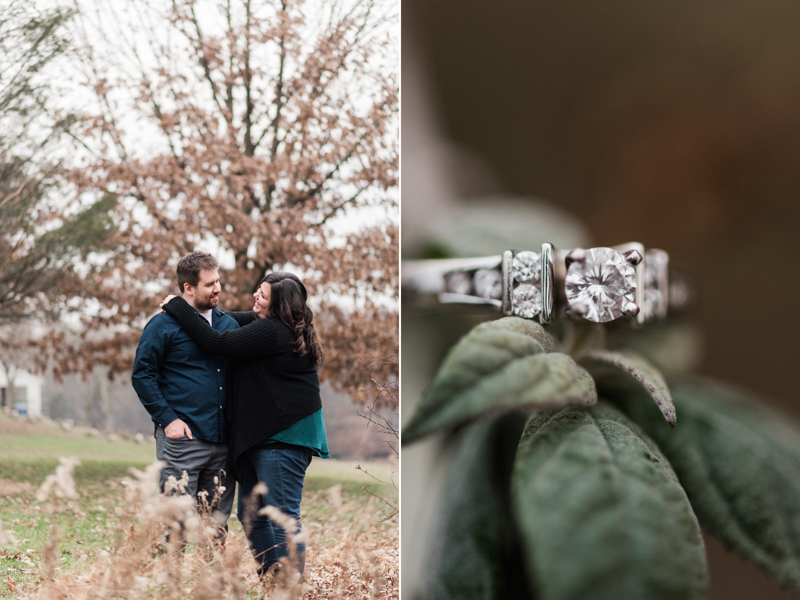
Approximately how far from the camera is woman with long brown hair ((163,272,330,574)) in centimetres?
66

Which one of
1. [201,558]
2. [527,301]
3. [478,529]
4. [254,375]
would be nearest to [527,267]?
[527,301]

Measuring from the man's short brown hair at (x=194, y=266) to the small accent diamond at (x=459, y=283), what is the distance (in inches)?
15.3

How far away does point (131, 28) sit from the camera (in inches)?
36.0

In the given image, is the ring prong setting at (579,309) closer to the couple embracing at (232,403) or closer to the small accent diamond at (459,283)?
the small accent diamond at (459,283)

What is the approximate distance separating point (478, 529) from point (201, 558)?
0.42 metres

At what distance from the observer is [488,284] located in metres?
0.46

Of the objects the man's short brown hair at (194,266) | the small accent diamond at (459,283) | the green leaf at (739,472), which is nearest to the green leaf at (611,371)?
the green leaf at (739,472)

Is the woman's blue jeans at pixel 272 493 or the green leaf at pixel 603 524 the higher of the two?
the green leaf at pixel 603 524

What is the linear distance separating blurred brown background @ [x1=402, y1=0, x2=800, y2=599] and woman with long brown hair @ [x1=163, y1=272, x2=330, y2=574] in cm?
23

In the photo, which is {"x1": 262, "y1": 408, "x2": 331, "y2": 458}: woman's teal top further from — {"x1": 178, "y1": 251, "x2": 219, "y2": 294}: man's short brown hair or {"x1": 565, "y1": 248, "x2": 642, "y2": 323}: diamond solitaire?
{"x1": 565, "y1": 248, "x2": 642, "y2": 323}: diamond solitaire

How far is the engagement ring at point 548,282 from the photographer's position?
39 cm

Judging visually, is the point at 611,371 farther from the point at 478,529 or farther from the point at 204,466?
the point at 204,466

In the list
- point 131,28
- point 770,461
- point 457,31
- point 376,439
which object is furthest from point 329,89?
point 770,461

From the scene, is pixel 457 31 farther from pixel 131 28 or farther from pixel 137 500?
pixel 137 500
